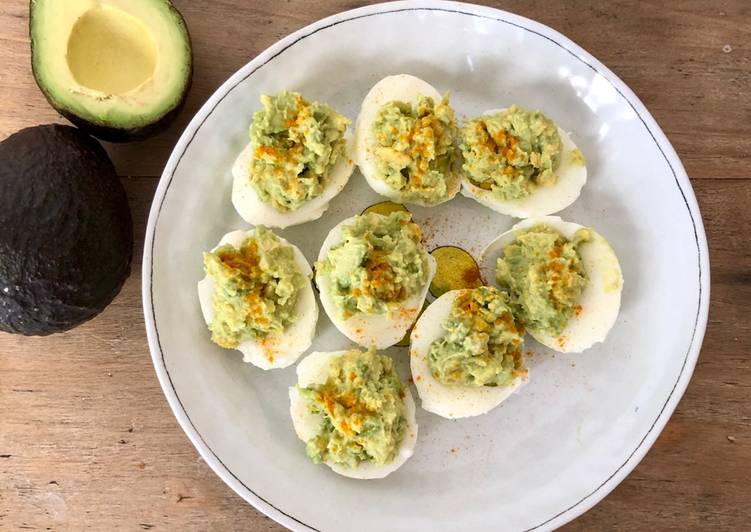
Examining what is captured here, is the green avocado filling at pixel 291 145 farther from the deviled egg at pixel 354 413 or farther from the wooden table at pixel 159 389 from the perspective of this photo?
the deviled egg at pixel 354 413

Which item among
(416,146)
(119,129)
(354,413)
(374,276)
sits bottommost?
(354,413)

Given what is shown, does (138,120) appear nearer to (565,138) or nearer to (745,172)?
(565,138)

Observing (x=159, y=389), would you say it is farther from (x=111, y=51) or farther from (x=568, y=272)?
(x=568, y=272)

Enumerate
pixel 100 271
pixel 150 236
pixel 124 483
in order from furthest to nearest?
pixel 124 483
pixel 150 236
pixel 100 271

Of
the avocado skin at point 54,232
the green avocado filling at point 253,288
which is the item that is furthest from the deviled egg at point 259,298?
the avocado skin at point 54,232

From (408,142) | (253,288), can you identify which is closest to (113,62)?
(253,288)

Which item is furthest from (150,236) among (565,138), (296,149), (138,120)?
(565,138)
